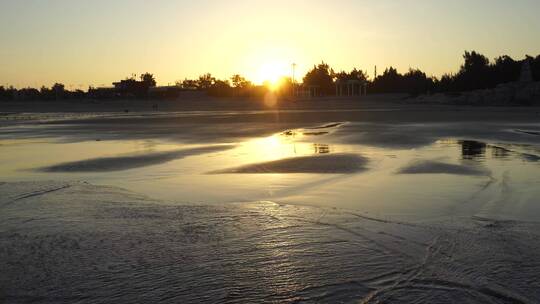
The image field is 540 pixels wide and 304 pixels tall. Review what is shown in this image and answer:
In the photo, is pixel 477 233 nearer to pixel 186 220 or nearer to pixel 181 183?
pixel 186 220

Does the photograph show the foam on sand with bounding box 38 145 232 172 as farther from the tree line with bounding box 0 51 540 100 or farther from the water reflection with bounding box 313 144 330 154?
the tree line with bounding box 0 51 540 100

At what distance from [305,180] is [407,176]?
6.31 feet

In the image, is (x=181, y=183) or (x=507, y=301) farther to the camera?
(x=181, y=183)

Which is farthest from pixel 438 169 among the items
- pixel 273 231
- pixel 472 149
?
pixel 273 231

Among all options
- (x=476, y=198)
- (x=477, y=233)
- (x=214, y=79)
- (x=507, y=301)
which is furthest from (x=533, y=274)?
(x=214, y=79)

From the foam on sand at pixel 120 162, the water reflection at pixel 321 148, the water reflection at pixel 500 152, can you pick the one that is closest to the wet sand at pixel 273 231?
the foam on sand at pixel 120 162

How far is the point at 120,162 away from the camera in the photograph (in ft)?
41.2

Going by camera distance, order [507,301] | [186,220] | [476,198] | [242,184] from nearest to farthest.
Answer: [507,301], [186,220], [476,198], [242,184]

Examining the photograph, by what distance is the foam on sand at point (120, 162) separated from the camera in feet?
37.4

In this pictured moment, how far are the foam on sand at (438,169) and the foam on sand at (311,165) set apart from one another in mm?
966

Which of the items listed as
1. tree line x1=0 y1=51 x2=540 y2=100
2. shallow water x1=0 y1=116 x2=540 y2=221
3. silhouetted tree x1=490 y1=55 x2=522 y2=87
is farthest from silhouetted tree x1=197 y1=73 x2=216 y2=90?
shallow water x1=0 y1=116 x2=540 y2=221

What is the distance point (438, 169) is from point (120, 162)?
7.05 m

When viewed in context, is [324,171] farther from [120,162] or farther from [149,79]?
[149,79]

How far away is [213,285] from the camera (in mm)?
4336
